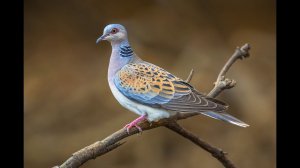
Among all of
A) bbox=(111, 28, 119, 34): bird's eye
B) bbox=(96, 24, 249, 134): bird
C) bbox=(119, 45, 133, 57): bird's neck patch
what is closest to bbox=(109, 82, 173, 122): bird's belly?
bbox=(96, 24, 249, 134): bird

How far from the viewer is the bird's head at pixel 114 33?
6.40ft

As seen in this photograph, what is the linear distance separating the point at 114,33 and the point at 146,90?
0.27 metres

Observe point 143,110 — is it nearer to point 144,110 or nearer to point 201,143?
point 144,110

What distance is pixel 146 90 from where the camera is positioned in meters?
2.11

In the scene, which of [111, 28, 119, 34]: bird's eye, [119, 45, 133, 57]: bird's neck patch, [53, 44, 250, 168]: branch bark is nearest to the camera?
[53, 44, 250, 168]: branch bark

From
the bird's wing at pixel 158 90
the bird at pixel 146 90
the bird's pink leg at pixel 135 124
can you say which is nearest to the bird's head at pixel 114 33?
the bird at pixel 146 90

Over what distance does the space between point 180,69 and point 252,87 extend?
60 centimetres

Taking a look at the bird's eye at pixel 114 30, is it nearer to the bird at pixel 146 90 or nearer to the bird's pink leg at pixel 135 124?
the bird at pixel 146 90

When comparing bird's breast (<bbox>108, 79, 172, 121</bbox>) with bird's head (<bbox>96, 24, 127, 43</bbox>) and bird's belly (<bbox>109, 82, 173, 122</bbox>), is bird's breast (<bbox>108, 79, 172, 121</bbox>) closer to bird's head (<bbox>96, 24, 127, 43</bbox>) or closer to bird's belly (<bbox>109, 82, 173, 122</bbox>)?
bird's belly (<bbox>109, 82, 173, 122</bbox>)

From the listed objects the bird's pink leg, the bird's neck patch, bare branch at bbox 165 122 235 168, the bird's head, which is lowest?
bare branch at bbox 165 122 235 168

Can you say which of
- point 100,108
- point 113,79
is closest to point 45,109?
point 100,108

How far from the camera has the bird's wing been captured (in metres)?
2.04

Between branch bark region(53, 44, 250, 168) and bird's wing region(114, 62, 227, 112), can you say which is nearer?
branch bark region(53, 44, 250, 168)

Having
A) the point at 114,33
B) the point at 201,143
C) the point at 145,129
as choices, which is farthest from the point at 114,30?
the point at 201,143
